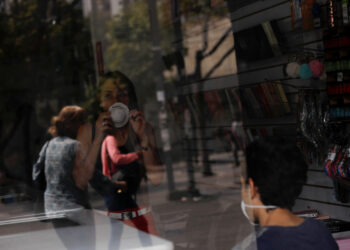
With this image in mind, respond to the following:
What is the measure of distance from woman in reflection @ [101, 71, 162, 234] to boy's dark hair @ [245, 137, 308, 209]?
0.63 metres

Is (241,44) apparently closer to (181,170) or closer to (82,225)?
(82,225)

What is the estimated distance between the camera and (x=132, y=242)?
2.04 meters

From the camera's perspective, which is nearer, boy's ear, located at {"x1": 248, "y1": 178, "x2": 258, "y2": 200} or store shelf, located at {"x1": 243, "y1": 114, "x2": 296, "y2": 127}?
boy's ear, located at {"x1": 248, "y1": 178, "x2": 258, "y2": 200}

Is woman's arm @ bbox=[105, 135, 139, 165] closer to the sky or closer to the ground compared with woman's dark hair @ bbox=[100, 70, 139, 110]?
closer to the ground

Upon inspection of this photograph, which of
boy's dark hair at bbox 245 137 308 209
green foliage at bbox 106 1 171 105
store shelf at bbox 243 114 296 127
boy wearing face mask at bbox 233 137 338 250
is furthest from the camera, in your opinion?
green foliage at bbox 106 1 171 105

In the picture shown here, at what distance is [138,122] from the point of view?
227cm

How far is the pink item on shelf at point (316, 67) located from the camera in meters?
2.79

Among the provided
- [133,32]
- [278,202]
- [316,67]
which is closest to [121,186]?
[278,202]

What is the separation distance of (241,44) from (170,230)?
108 centimetres

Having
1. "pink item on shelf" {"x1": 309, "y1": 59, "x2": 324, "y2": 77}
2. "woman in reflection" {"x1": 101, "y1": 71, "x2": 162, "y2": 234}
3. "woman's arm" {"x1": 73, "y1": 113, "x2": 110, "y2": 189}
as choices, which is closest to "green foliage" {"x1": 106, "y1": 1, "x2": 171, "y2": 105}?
"pink item on shelf" {"x1": 309, "y1": 59, "x2": 324, "y2": 77}

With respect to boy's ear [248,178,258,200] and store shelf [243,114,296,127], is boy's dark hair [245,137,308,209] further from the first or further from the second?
store shelf [243,114,296,127]

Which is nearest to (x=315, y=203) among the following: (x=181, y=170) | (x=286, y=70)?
(x=286, y=70)

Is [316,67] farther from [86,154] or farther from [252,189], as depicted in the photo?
[86,154]

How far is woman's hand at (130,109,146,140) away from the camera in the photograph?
88.2 inches
